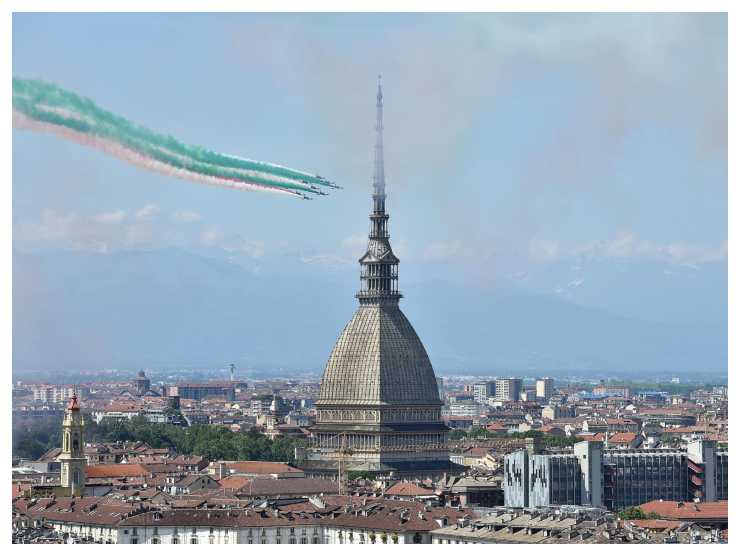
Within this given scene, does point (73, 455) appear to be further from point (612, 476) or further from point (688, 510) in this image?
point (688, 510)

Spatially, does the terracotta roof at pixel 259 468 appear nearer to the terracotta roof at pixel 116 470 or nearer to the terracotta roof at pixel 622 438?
the terracotta roof at pixel 116 470

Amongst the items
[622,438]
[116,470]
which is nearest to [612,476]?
[116,470]

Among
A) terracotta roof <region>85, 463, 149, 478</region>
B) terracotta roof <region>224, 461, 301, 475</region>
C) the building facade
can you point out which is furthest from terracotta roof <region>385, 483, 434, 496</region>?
terracotta roof <region>85, 463, 149, 478</region>

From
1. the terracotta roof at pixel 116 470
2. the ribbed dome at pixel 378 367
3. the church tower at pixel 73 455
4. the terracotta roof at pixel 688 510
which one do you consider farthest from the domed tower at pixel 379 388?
the terracotta roof at pixel 688 510

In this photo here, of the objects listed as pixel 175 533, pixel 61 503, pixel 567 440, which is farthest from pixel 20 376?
pixel 175 533

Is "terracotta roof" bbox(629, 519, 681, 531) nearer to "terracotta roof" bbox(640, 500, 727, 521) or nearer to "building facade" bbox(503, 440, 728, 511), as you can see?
"terracotta roof" bbox(640, 500, 727, 521)
